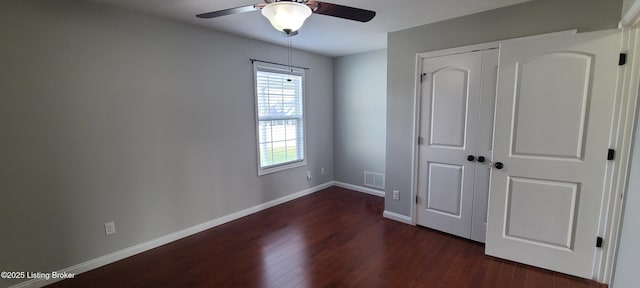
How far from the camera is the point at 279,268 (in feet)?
7.97

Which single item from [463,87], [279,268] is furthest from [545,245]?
[279,268]

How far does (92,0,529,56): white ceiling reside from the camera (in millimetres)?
2354

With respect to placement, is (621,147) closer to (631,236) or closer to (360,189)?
(631,236)

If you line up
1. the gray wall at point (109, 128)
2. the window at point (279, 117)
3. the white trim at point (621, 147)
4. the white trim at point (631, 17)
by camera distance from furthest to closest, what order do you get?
1. the window at point (279, 117)
2. the gray wall at point (109, 128)
3. the white trim at point (621, 147)
4. the white trim at point (631, 17)

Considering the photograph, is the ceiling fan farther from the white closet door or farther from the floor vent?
the floor vent

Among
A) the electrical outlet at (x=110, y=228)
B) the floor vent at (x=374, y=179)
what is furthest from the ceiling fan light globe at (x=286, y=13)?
the floor vent at (x=374, y=179)

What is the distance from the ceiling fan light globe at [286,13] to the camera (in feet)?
4.85

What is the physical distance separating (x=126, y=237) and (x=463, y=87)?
3670mm

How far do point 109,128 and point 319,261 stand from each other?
2291mm

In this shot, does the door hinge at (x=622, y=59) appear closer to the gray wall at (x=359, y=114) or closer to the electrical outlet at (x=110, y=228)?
the gray wall at (x=359, y=114)

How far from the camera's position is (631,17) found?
1.79 meters

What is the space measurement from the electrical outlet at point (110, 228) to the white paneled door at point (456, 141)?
3.21 m

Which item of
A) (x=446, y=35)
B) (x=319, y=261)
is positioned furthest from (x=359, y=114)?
(x=319, y=261)

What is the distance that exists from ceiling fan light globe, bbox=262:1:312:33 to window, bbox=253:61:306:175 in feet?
6.97
